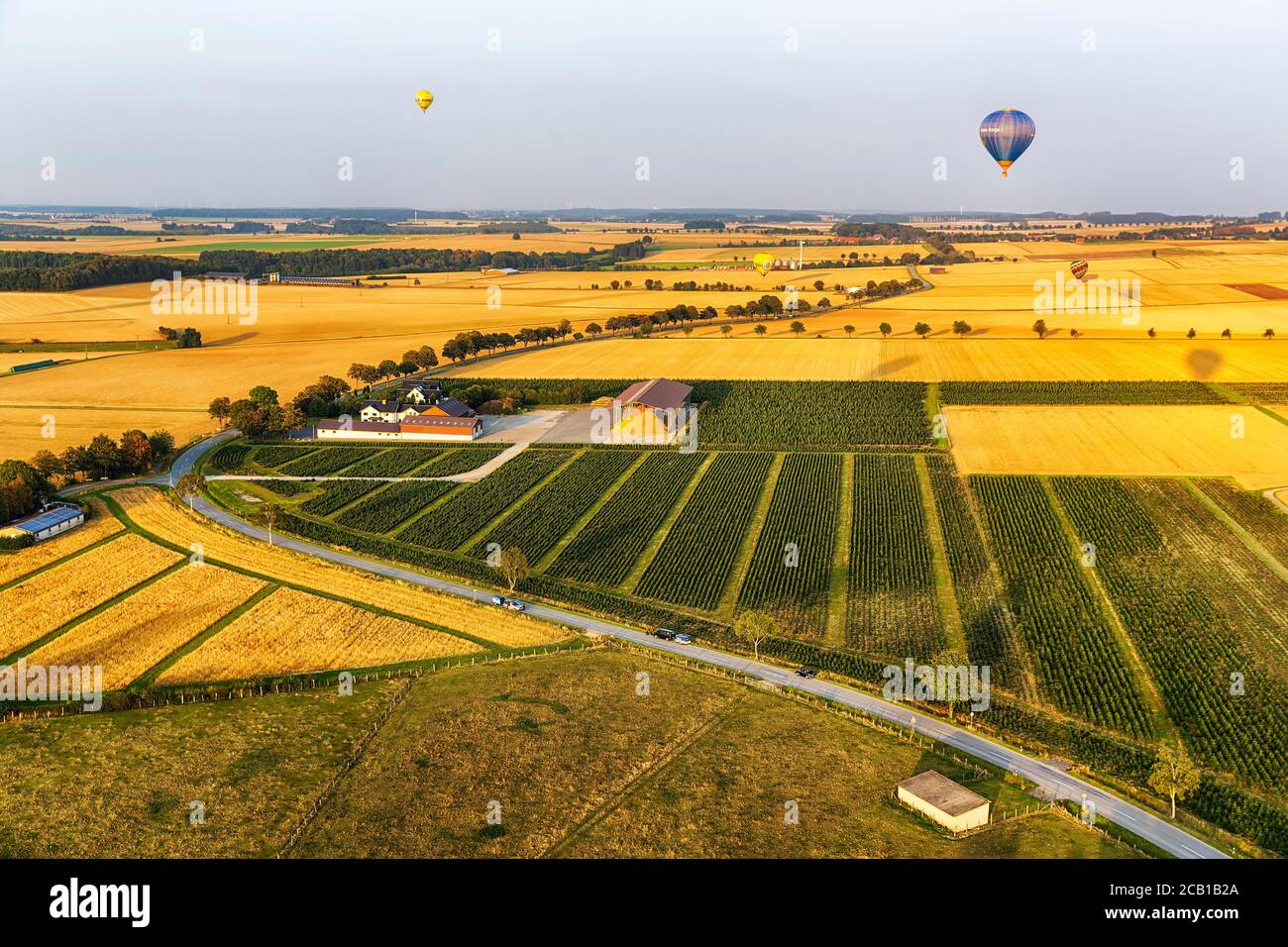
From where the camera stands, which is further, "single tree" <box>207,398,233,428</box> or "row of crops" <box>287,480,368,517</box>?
"single tree" <box>207,398,233,428</box>

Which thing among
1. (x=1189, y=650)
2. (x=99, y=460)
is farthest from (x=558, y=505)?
(x=1189, y=650)

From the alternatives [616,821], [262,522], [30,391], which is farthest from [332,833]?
[30,391]

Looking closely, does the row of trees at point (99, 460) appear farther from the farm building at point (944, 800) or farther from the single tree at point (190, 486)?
the farm building at point (944, 800)

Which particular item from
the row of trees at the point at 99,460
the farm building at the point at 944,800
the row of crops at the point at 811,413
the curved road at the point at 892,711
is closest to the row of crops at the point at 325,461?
the row of trees at the point at 99,460

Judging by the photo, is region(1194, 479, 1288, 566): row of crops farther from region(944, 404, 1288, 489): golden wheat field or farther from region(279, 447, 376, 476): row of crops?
region(279, 447, 376, 476): row of crops

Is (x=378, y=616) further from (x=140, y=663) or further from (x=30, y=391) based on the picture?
(x=30, y=391)

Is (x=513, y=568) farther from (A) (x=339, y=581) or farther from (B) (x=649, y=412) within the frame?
(B) (x=649, y=412)

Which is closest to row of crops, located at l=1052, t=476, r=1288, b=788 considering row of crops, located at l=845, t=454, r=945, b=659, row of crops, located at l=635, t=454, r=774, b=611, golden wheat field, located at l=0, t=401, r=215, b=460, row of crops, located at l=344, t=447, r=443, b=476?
row of crops, located at l=845, t=454, r=945, b=659
